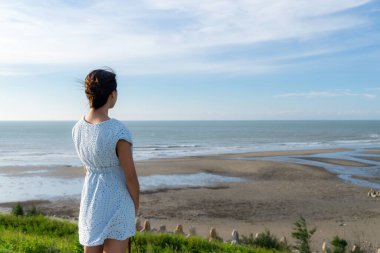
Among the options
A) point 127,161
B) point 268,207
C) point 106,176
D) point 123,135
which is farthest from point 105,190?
point 268,207

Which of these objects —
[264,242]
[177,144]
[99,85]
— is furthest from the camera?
[177,144]

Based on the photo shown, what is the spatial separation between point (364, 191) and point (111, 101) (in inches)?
714

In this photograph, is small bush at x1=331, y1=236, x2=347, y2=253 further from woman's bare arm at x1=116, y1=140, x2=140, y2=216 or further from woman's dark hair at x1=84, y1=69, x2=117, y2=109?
woman's dark hair at x1=84, y1=69, x2=117, y2=109

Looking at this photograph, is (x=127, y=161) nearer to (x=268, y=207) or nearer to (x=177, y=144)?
(x=268, y=207)

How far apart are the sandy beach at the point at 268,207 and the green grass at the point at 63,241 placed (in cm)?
377

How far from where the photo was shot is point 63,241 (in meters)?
7.00

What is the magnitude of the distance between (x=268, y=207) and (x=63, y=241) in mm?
10095

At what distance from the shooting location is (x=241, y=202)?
1675 cm

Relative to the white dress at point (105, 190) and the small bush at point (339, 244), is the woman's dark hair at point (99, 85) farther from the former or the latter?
the small bush at point (339, 244)

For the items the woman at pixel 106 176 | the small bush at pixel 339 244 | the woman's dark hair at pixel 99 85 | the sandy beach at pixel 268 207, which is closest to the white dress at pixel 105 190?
the woman at pixel 106 176

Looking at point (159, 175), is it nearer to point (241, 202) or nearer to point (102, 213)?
point (241, 202)

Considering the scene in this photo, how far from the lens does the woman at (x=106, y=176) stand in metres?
2.94

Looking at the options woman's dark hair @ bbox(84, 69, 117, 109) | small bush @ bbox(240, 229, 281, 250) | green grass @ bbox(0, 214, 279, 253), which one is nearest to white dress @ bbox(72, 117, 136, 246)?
woman's dark hair @ bbox(84, 69, 117, 109)

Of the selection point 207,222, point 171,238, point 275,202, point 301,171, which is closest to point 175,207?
point 207,222
